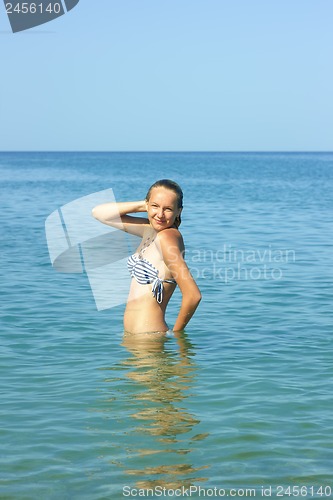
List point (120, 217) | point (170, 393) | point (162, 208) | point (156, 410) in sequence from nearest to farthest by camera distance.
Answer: point (156, 410)
point (170, 393)
point (162, 208)
point (120, 217)

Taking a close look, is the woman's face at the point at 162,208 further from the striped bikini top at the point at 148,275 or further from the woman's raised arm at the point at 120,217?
the striped bikini top at the point at 148,275

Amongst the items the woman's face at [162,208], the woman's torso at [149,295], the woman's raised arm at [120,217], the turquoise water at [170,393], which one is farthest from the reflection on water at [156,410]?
the woman's face at [162,208]

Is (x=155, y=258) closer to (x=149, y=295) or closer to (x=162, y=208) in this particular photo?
(x=149, y=295)

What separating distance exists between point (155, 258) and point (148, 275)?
0.17 m

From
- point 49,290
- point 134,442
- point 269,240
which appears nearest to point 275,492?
point 134,442

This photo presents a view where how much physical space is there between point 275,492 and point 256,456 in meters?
0.53

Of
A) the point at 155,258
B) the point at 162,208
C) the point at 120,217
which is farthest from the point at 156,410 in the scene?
the point at 120,217

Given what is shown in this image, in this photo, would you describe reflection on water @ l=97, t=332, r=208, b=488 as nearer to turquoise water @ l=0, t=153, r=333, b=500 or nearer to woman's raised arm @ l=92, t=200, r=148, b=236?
turquoise water @ l=0, t=153, r=333, b=500

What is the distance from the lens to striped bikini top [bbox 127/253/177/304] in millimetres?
7680

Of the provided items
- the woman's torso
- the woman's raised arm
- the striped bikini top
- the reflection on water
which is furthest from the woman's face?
the reflection on water

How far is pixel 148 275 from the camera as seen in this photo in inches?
303

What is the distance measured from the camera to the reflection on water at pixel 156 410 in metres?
5.61

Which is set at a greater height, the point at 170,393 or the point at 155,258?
the point at 155,258

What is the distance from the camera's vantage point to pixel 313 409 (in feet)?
22.4
